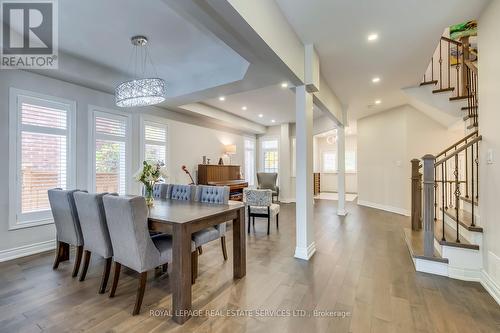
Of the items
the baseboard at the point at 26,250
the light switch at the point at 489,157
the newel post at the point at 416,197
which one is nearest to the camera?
the light switch at the point at 489,157

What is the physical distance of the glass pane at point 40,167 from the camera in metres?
3.31

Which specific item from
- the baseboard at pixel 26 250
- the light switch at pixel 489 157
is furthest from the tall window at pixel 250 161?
the light switch at pixel 489 157

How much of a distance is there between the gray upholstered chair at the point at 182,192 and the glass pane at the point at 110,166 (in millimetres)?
1428

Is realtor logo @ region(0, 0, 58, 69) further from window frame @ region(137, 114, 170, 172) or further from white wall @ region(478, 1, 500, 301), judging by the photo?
white wall @ region(478, 1, 500, 301)

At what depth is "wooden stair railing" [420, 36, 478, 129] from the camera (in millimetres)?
3768

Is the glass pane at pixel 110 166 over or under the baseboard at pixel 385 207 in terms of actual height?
over

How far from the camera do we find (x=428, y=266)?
271cm

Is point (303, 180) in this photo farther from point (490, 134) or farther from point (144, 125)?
point (144, 125)

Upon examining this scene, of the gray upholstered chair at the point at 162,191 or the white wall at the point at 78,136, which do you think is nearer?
the white wall at the point at 78,136

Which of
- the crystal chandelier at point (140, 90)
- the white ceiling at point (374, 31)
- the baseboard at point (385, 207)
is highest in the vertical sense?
the white ceiling at point (374, 31)

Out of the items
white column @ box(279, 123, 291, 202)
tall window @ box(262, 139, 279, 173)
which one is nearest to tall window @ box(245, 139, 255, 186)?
tall window @ box(262, 139, 279, 173)

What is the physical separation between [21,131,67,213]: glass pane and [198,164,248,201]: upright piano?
2.98 meters

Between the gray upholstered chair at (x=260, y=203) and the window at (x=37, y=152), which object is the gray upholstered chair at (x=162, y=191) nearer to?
the window at (x=37, y=152)

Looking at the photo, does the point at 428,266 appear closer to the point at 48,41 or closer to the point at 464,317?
the point at 464,317
